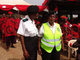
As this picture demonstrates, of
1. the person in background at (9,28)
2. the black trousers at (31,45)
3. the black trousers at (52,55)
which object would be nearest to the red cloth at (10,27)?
the person in background at (9,28)

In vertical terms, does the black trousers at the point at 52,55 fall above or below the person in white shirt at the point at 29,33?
below

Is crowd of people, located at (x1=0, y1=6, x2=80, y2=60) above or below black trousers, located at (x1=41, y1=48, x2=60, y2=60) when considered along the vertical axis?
above

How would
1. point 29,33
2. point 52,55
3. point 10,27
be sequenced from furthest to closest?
point 10,27
point 52,55
point 29,33

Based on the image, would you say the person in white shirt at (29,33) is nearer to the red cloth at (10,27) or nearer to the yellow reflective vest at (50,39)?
the yellow reflective vest at (50,39)

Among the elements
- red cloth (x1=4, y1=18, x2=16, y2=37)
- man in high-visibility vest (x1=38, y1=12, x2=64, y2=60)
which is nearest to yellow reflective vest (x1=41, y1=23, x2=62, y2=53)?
man in high-visibility vest (x1=38, y1=12, x2=64, y2=60)

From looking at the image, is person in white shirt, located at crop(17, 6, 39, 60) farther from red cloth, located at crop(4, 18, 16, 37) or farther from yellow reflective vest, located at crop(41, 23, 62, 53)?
red cloth, located at crop(4, 18, 16, 37)

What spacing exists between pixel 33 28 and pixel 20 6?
26.5 feet

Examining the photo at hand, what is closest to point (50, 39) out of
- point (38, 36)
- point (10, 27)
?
point (38, 36)

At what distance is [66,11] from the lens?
7.19m

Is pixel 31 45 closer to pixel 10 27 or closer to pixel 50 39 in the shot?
pixel 50 39

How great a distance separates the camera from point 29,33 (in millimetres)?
2135

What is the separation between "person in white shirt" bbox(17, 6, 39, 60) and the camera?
211cm

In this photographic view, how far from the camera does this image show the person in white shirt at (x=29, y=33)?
2.11 metres

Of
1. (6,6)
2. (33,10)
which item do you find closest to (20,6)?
(6,6)
